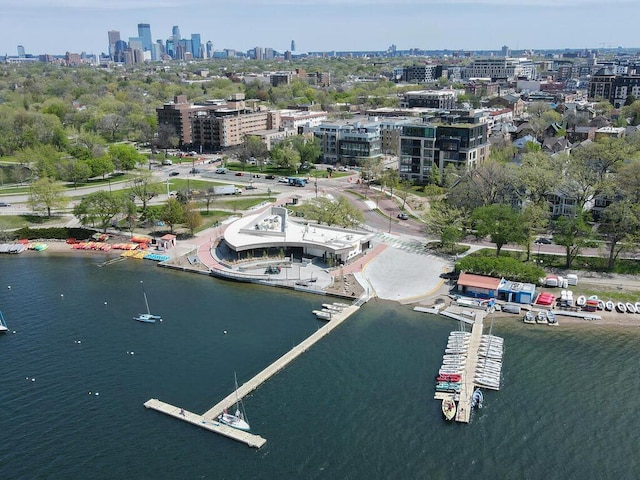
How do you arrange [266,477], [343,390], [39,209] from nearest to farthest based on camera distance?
[266,477]
[343,390]
[39,209]

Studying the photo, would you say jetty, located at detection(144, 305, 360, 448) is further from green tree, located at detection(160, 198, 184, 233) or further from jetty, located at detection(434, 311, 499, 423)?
green tree, located at detection(160, 198, 184, 233)

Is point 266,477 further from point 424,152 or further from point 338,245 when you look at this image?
point 424,152

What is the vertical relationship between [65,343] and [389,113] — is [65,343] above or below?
below

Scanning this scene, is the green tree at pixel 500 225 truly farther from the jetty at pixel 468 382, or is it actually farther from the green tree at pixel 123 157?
the green tree at pixel 123 157

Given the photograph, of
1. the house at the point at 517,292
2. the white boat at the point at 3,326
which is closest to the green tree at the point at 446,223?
the house at the point at 517,292

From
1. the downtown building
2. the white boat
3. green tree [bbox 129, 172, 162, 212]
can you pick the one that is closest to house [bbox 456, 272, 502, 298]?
the white boat

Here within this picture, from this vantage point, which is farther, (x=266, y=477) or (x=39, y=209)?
(x=39, y=209)

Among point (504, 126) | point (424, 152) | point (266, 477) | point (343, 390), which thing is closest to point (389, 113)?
point (504, 126)
